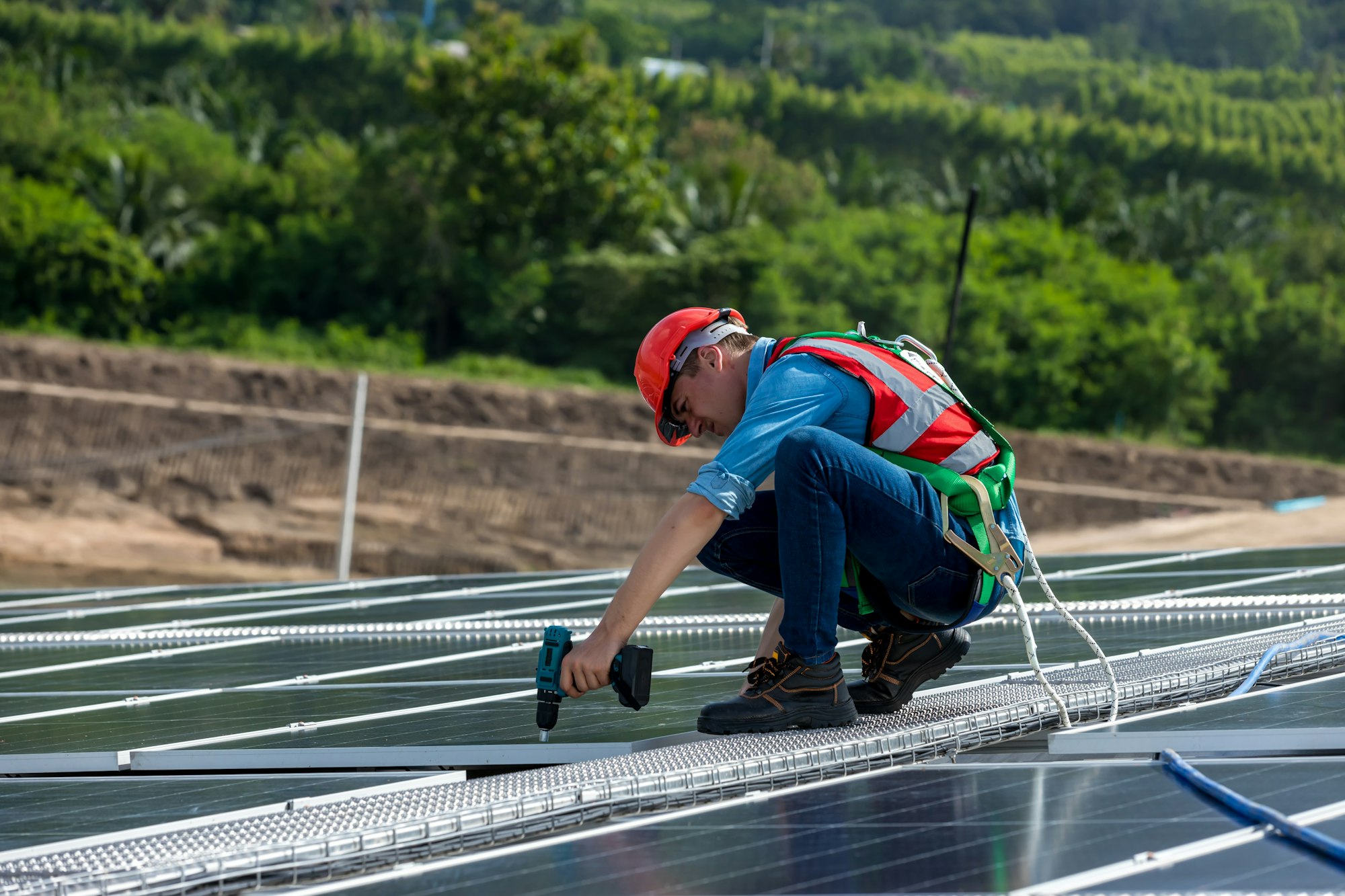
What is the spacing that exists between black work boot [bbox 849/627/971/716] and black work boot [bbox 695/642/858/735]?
6.2 inches

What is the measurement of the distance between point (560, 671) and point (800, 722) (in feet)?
1.92

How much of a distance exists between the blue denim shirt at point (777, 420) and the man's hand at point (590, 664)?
1.30ft

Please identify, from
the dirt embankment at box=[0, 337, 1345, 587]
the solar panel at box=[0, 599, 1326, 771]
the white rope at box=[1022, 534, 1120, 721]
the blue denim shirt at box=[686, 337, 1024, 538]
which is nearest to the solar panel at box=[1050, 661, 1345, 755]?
the white rope at box=[1022, 534, 1120, 721]

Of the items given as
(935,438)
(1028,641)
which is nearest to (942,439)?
(935,438)

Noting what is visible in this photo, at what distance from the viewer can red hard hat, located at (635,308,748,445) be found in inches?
133

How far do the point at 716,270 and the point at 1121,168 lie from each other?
31.0 metres

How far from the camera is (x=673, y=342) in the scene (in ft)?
11.1

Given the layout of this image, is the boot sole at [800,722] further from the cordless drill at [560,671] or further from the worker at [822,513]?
the cordless drill at [560,671]

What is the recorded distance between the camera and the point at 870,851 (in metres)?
2.39

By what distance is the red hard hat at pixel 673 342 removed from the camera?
3.39m

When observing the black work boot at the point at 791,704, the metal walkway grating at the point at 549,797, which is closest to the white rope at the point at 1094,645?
the metal walkway grating at the point at 549,797

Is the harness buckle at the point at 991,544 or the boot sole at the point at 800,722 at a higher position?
the harness buckle at the point at 991,544

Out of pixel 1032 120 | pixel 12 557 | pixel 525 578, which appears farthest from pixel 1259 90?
pixel 525 578

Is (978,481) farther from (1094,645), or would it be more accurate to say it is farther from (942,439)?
(1094,645)
